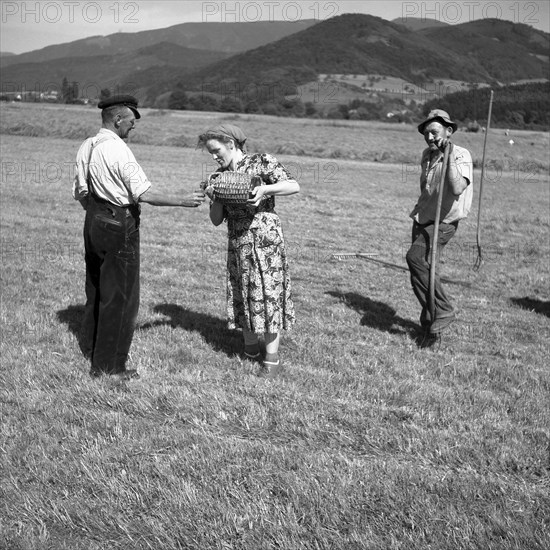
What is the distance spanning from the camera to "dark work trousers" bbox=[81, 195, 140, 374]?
5078mm

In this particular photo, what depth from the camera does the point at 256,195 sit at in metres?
5.09

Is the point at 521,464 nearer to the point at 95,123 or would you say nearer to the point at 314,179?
the point at 314,179

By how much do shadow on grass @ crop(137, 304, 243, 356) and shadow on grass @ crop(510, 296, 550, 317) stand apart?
392 cm

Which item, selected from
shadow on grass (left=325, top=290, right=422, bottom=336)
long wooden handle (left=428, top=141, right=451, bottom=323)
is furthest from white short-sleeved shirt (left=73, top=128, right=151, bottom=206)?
shadow on grass (left=325, top=290, right=422, bottom=336)

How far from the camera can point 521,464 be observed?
418 cm

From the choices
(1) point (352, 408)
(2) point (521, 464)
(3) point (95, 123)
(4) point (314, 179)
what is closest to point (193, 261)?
(1) point (352, 408)

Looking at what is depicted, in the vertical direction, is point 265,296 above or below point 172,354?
above

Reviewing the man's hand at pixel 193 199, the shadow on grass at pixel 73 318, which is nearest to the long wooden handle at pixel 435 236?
Answer: the man's hand at pixel 193 199

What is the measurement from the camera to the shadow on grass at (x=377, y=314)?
734 centimetres

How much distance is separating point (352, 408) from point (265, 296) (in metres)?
1.18

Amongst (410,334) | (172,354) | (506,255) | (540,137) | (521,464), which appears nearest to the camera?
(521,464)

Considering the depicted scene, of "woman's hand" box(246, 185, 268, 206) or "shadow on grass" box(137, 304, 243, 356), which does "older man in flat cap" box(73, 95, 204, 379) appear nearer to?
"woman's hand" box(246, 185, 268, 206)

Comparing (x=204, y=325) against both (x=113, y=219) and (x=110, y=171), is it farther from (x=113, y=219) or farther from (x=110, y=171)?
(x=110, y=171)

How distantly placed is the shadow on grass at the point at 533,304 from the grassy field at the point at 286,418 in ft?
0.13
